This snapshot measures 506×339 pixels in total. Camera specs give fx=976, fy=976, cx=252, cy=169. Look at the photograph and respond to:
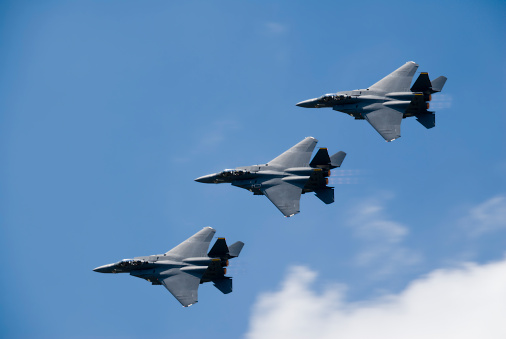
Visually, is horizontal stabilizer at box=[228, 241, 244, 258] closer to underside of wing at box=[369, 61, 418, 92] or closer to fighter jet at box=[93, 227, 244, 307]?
fighter jet at box=[93, 227, 244, 307]

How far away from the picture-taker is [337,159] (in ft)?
371

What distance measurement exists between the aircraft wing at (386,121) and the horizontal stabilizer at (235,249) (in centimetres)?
2113

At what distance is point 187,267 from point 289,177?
15.7 metres

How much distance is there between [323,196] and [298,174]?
3950 mm

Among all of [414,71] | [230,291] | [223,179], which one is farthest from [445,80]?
[230,291]

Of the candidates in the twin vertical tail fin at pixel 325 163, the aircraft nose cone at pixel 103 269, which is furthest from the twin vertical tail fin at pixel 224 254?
the aircraft nose cone at pixel 103 269

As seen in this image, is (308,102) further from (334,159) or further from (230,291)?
(230,291)

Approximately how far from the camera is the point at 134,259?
110312mm

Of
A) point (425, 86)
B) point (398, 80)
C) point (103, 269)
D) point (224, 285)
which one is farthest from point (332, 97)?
point (103, 269)

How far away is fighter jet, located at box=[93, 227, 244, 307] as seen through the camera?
4213 inches

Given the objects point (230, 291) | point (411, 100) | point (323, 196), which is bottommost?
point (230, 291)

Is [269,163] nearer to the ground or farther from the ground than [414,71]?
nearer to the ground

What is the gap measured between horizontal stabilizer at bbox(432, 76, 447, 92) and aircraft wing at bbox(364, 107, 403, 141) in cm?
560

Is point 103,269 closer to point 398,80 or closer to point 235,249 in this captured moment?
point 235,249
